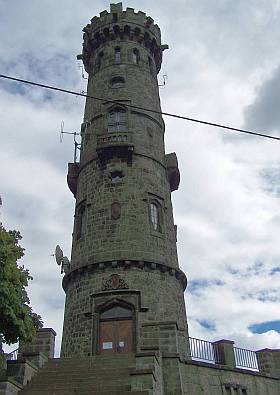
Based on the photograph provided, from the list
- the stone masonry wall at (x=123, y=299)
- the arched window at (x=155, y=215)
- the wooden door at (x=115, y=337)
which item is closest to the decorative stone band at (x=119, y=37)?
the arched window at (x=155, y=215)

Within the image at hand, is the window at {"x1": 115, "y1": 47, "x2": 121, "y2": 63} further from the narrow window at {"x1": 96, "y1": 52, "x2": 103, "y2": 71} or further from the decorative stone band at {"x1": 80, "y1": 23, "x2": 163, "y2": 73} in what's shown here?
the narrow window at {"x1": 96, "y1": 52, "x2": 103, "y2": 71}

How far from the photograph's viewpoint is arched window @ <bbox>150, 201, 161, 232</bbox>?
2478cm

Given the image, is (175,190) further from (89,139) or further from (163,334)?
(163,334)

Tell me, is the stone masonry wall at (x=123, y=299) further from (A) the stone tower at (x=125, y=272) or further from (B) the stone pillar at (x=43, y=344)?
(B) the stone pillar at (x=43, y=344)

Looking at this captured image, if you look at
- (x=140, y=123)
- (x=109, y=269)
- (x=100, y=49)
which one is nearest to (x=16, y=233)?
(x=109, y=269)

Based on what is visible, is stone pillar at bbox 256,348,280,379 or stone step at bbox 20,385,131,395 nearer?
stone step at bbox 20,385,131,395

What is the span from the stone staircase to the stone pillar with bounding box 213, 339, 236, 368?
186 inches

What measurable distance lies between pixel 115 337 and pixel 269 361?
7.11 m

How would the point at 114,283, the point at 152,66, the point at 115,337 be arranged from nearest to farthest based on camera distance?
1. the point at 115,337
2. the point at 114,283
3. the point at 152,66

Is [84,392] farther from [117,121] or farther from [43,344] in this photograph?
[117,121]

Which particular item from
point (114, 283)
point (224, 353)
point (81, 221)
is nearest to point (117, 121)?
point (81, 221)

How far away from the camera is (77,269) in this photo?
925 inches

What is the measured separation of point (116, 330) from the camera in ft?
70.8

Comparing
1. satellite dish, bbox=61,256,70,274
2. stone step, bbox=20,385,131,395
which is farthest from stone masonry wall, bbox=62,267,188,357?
stone step, bbox=20,385,131,395
